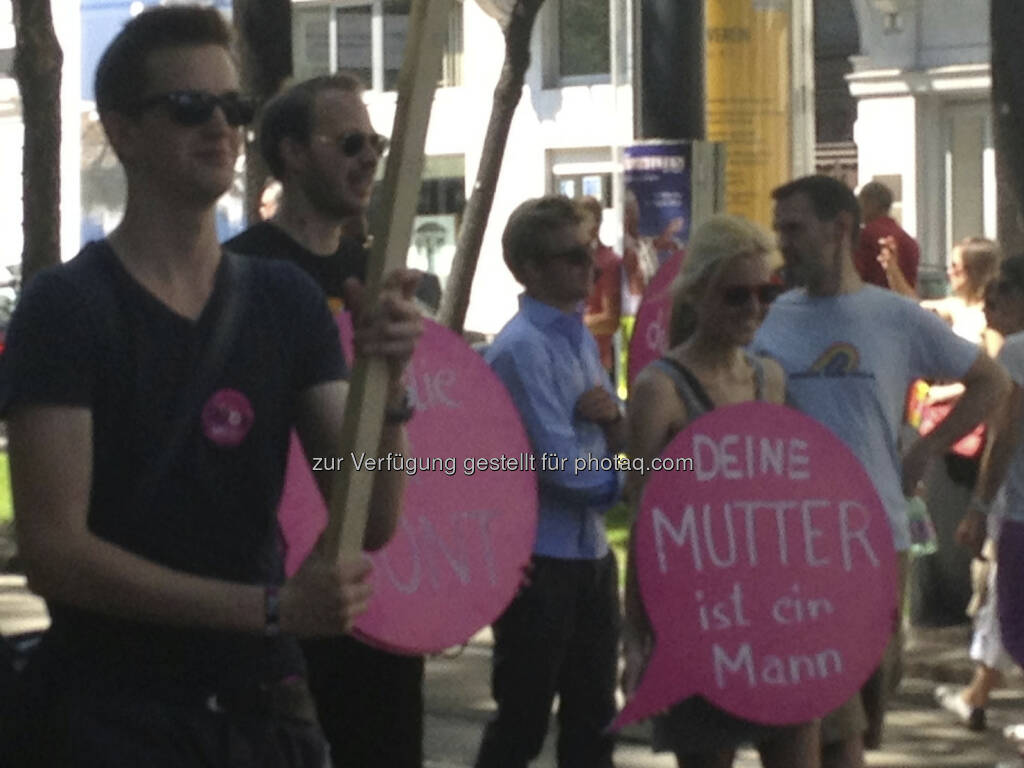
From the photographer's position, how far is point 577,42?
32.4 metres

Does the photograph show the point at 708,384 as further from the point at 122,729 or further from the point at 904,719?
the point at 904,719

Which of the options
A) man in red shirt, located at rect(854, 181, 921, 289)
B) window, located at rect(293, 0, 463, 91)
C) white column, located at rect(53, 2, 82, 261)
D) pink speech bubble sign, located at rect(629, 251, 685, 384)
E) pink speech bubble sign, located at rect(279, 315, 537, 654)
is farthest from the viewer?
white column, located at rect(53, 2, 82, 261)

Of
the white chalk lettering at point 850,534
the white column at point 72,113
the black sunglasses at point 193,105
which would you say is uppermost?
the white column at point 72,113

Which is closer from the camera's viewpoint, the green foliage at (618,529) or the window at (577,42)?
the green foliage at (618,529)

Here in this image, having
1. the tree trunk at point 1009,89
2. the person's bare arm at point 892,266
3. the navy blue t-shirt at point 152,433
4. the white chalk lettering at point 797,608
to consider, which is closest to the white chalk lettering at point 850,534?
the white chalk lettering at point 797,608

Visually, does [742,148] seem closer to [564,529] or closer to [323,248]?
[564,529]

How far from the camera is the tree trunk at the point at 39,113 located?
14.6m

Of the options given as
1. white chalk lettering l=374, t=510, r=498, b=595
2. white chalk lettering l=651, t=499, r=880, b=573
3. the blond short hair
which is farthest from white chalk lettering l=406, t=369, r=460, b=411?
the blond short hair

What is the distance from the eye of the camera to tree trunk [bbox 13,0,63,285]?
14562mm

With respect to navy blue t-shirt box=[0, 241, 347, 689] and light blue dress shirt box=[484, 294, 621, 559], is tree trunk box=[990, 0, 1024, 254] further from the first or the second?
navy blue t-shirt box=[0, 241, 347, 689]

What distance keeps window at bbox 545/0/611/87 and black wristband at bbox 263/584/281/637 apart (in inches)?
1159

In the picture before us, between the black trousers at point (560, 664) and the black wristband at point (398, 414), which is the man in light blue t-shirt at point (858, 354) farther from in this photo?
the black wristband at point (398, 414)

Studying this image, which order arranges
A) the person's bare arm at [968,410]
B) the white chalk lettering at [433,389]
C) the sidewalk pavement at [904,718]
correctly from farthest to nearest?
the sidewalk pavement at [904,718]
the person's bare arm at [968,410]
the white chalk lettering at [433,389]

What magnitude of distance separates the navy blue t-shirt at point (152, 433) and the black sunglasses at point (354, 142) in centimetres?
172
